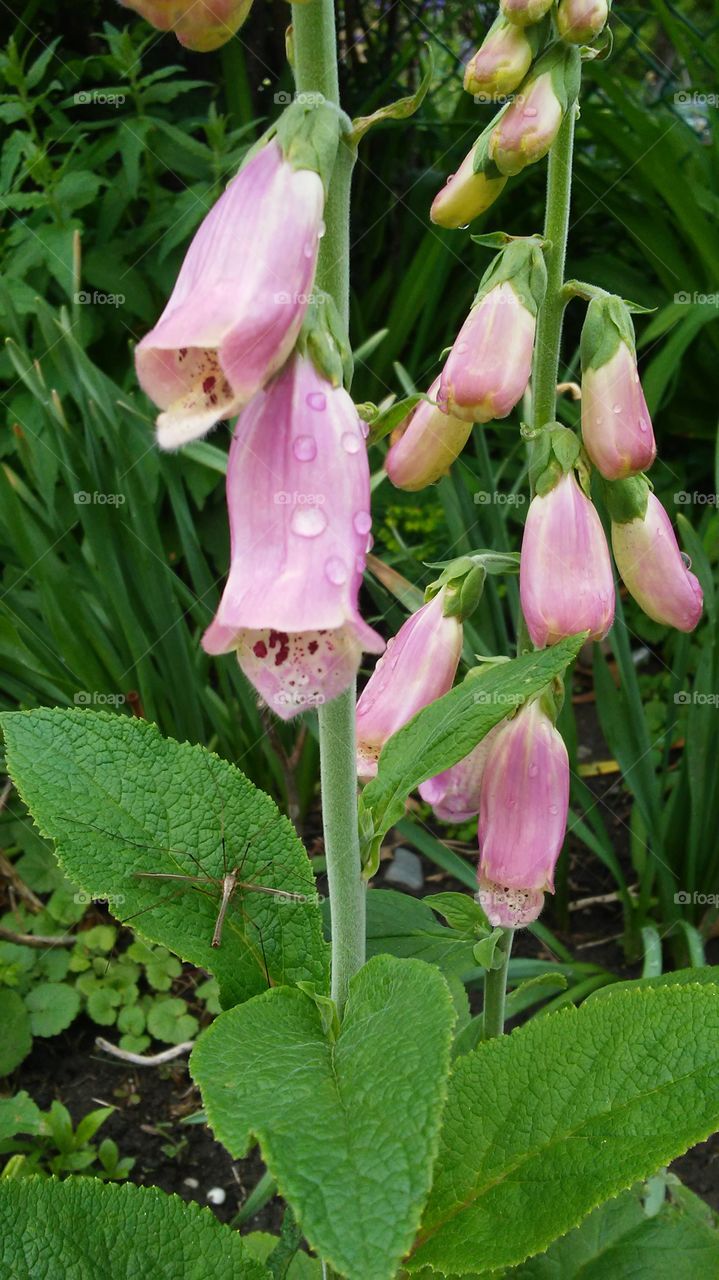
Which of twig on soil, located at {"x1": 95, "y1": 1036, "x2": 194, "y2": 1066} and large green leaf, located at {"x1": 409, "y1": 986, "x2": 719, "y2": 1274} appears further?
twig on soil, located at {"x1": 95, "y1": 1036, "x2": 194, "y2": 1066}

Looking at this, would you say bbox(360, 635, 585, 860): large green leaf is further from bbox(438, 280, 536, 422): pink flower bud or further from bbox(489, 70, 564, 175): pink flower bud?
bbox(489, 70, 564, 175): pink flower bud

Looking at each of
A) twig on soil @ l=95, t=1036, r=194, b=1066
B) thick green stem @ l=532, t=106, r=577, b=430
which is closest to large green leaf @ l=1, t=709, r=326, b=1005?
thick green stem @ l=532, t=106, r=577, b=430

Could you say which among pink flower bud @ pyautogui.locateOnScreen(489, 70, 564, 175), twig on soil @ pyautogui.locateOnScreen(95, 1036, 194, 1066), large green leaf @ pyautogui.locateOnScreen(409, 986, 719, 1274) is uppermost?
pink flower bud @ pyautogui.locateOnScreen(489, 70, 564, 175)

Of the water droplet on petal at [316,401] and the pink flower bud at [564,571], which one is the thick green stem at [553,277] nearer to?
the pink flower bud at [564,571]

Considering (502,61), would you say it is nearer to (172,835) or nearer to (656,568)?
(656,568)

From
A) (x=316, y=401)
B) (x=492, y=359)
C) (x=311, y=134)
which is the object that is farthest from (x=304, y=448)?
(x=492, y=359)

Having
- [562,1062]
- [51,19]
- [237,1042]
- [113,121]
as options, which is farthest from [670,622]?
[51,19]
